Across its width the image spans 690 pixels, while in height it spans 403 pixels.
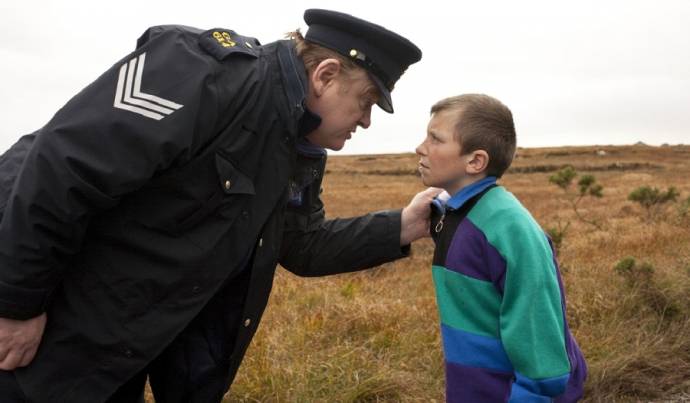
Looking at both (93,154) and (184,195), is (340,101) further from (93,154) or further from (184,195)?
(93,154)

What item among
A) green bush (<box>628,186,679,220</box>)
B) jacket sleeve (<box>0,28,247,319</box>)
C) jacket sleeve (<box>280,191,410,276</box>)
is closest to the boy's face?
jacket sleeve (<box>280,191,410,276</box>)

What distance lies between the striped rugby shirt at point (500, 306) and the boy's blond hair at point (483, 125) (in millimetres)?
119

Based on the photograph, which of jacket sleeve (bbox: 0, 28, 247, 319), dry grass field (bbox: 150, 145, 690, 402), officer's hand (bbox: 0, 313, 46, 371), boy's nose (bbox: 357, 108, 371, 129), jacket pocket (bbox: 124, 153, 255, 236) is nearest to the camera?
jacket sleeve (bbox: 0, 28, 247, 319)

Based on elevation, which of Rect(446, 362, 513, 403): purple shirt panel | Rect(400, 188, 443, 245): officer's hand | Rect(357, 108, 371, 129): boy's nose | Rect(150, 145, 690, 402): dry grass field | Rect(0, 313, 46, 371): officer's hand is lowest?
Rect(150, 145, 690, 402): dry grass field

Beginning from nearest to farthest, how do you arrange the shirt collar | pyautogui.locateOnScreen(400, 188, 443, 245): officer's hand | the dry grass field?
the shirt collar → pyautogui.locateOnScreen(400, 188, 443, 245): officer's hand → the dry grass field

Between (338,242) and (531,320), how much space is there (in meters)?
1.15

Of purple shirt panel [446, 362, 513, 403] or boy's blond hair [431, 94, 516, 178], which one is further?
boy's blond hair [431, 94, 516, 178]

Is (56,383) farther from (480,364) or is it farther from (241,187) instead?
(480,364)

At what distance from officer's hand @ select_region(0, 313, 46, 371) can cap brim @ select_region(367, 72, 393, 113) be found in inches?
55.8

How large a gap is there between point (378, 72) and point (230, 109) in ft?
2.04

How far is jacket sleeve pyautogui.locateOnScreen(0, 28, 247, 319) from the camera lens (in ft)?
5.90

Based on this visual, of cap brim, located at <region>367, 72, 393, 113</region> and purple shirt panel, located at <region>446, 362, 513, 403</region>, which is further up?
cap brim, located at <region>367, 72, 393, 113</region>

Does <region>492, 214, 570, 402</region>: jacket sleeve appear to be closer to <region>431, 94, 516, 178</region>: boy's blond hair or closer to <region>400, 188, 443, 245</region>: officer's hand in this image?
<region>431, 94, 516, 178</region>: boy's blond hair

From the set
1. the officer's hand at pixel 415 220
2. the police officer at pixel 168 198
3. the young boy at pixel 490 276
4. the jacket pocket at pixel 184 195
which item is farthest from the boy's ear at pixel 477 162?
the jacket pocket at pixel 184 195
